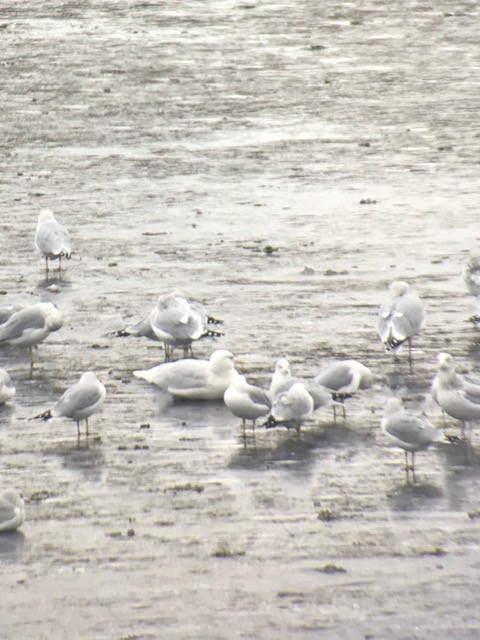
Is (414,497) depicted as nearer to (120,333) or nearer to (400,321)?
(400,321)

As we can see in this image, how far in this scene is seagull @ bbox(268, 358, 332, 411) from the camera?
11.7 metres

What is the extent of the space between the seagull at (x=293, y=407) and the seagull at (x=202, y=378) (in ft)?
3.42

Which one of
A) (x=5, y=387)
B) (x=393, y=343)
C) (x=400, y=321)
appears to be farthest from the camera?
(x=400, y=321)

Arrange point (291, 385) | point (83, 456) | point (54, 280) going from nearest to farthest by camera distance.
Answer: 1. point (83, 456)
2. point (291, 385)
3. point (54, 280)

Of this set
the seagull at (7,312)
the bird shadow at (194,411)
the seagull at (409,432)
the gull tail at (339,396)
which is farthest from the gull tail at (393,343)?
the seagull at (7,312)

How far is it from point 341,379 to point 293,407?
92cm

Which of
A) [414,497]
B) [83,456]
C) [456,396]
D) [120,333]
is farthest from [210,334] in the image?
[414,497]

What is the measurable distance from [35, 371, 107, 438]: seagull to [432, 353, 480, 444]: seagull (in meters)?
2.48

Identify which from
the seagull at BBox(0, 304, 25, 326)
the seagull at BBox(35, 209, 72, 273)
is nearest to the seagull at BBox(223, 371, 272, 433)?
the seagull at BBox(0, 304, 25, 326)

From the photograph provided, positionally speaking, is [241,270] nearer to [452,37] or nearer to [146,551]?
[146,551]

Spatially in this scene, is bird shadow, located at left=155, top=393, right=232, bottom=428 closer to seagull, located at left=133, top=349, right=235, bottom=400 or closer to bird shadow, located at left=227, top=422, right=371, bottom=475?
seagull, located at left=133, top=349, right=235, bottom=400

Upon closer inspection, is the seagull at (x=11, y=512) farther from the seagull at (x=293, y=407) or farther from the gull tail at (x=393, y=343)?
the gull tail at (x=393, y=343)

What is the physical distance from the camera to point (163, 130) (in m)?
24.6

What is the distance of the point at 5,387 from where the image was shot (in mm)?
12250
